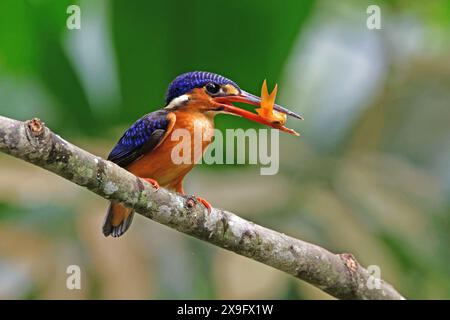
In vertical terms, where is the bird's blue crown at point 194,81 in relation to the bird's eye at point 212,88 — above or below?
above

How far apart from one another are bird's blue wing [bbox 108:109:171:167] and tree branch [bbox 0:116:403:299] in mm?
403

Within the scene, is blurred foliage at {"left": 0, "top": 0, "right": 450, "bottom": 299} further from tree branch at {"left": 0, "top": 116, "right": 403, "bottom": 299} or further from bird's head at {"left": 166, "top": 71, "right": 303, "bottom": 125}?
bird's head at {"left": 166, "top": 71, "right": 303, "bottom": 125}

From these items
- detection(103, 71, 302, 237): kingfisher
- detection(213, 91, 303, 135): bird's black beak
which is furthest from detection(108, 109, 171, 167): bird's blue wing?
detection(213, 91, 303, 135): bird's black beak

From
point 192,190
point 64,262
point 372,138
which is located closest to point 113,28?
point 192,190

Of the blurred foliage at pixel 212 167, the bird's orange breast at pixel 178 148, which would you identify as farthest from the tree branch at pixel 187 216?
the blurred foliage at pixel 212 167

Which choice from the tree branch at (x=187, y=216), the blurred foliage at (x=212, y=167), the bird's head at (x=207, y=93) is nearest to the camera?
the tree branch at (x=187, y=216)

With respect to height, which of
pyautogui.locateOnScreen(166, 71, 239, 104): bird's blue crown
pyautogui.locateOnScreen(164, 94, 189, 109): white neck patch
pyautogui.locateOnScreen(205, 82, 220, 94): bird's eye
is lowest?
pyautogui.locateOnScreen(164, 94, 189, 109): white neck patch

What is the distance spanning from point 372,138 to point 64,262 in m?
2.50

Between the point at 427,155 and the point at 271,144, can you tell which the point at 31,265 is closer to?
the point at 271,144

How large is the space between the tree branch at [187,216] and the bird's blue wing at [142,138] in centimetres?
40

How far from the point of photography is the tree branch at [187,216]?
240cm

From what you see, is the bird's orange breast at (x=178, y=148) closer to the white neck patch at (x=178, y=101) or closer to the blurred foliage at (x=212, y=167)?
the white neck patch at (x=178, y=101)

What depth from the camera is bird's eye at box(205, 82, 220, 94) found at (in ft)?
10.5

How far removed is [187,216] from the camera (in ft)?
9.53
